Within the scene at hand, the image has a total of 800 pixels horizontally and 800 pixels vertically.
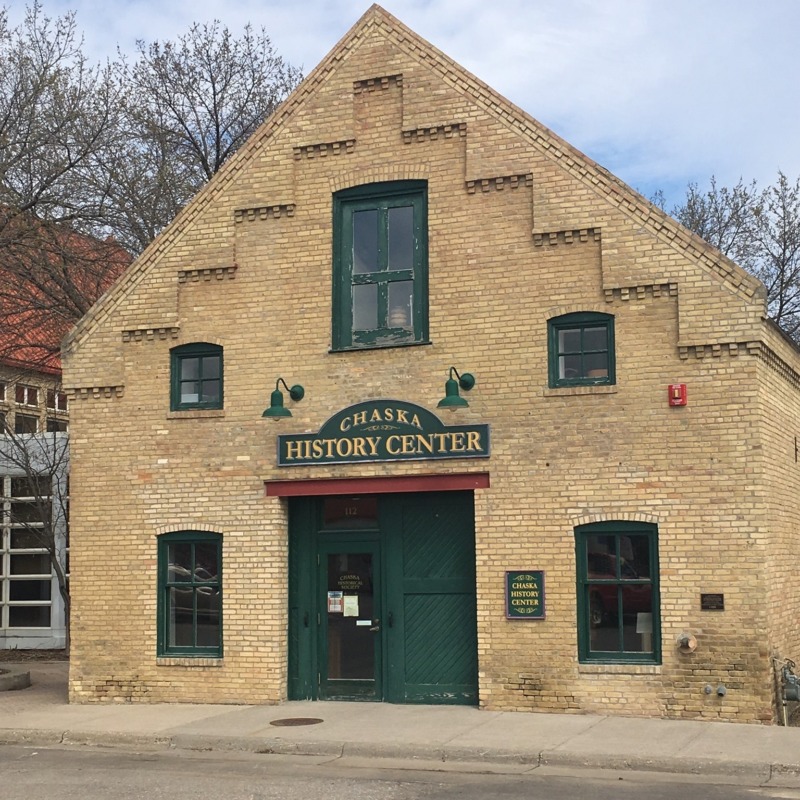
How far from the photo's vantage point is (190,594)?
1644 cm

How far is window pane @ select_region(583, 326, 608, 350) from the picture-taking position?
49.2ft

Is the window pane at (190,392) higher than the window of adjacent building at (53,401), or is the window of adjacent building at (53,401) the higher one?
the window of adjacent building at (53,401)

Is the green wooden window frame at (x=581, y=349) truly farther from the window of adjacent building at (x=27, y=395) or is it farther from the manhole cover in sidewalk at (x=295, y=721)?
the window of adjacent building at (x=27, y=395)

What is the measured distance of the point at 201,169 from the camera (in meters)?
29.1

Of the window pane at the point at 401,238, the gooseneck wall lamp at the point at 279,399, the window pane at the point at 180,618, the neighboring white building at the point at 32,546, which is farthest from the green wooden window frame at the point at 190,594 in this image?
the neighboring white building at the point at 32,546

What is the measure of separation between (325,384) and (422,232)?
2488mm

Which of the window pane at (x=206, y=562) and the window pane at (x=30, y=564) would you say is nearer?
the window pane at (x=206, y=562)

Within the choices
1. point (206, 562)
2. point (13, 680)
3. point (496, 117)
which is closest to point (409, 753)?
point (206, 562)

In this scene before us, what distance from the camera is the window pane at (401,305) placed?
15938mm

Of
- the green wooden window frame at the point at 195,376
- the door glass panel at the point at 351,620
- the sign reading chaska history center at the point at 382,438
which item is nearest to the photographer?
the sign reading chaska history center at the point at 382,438

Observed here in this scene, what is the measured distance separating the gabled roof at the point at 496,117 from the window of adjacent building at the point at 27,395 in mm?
13771

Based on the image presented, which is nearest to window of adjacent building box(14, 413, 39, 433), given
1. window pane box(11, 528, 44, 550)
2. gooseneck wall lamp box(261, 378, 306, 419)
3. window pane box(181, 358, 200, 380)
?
window pane box(11, 528, 44, 550)

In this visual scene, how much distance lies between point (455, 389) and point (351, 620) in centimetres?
359

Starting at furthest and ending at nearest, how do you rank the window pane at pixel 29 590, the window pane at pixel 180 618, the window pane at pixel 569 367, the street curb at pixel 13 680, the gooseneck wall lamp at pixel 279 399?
the window pane at pixel 29 590, the street curb at pixel 13 680, the window pane at pixel 180 618, the gooseneck wall lamp at pixel 279 399, the window pane at pixel 569 367
